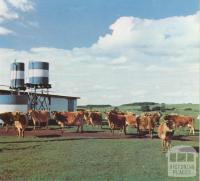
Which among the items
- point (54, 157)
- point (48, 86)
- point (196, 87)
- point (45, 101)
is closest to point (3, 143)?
point (54, 157)

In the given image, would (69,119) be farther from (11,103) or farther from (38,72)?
(38,72)

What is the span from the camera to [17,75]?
32.2 meters

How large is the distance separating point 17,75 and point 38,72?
1698 millimetres

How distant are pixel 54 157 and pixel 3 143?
14.2 feet

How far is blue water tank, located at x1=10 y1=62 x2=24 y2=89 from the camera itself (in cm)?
3209

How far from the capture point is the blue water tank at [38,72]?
31.9 metres

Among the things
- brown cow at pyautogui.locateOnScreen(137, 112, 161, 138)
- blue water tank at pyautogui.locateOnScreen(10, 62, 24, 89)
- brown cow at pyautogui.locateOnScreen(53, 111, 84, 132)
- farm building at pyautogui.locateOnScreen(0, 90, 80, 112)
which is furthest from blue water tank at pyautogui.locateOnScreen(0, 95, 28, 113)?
brown cow at pyautogui.locateOnScreen(137, 112, 161, 138)

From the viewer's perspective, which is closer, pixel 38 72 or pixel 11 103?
pixel 11 103

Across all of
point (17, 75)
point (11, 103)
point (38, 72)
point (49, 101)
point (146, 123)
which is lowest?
point (146, 123)

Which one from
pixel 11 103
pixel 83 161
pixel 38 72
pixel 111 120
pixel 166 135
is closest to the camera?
pixel 83 161

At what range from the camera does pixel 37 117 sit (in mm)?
25094

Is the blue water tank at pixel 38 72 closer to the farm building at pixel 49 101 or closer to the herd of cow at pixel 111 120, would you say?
the farm building at pixel 49 101

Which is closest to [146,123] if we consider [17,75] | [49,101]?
[17,75]

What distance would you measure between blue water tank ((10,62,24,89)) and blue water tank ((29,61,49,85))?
72cm
